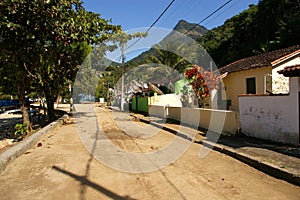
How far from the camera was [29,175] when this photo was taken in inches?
213

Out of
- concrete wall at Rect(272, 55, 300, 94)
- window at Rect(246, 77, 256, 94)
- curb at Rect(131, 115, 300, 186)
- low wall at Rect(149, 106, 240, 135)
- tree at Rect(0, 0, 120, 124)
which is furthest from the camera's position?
window at Rect(246, 77, 256, 94)

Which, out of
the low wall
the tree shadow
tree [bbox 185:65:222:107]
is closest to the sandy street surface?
the tree shadow

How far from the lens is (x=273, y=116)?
8445mm

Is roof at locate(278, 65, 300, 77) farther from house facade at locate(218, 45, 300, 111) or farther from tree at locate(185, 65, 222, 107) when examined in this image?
tree at locate(185, 65, 222, 107)

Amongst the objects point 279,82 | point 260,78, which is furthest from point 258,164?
point 260,78

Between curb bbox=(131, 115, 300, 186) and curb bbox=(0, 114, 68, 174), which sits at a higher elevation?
curb bbox=(0, 114, 68, 174)

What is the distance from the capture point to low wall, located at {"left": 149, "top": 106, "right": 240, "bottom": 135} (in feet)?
34.1

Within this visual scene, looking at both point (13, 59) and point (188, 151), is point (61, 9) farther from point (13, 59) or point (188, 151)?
point (188, 151)

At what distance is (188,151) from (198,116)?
16.5ft

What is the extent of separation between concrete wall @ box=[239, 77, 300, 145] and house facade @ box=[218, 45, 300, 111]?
3577 millimetres

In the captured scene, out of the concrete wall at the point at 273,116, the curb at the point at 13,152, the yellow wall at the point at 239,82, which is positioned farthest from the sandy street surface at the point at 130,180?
the yellow wall at the point at 239,82

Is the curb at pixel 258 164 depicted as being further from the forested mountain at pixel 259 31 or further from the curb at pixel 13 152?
the forested mountain at pixel 259 31

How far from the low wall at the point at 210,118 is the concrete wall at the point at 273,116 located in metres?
0.45

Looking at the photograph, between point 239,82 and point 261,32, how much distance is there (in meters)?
18.7
